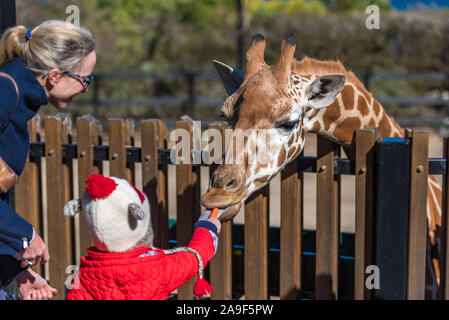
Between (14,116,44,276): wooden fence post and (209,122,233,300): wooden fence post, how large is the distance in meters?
1.50

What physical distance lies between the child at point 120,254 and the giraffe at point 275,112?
15.9 inches

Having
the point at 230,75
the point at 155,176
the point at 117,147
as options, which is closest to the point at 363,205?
the point at 230,75

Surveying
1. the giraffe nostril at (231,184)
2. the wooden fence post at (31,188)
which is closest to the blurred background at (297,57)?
the wooden fence post at (31,188)

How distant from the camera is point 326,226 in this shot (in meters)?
3.35

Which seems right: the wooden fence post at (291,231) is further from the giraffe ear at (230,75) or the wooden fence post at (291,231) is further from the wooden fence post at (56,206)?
the wooden fence post at (56,206)

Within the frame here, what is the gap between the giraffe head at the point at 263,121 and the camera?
2773mm

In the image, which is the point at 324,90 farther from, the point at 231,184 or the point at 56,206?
the point at 56,206

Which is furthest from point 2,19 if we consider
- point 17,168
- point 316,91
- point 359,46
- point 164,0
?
point 164,0

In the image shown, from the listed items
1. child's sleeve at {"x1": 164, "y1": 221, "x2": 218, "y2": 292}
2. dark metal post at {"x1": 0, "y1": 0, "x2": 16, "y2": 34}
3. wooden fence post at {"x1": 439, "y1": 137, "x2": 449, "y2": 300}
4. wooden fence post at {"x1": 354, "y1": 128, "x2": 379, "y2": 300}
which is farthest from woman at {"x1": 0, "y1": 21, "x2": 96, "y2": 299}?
wooden fence post at {"x1": 439, "y1": 137, "x2": 449, "y2": 300}

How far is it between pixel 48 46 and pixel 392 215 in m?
2.11

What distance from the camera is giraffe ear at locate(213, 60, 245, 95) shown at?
327 cm

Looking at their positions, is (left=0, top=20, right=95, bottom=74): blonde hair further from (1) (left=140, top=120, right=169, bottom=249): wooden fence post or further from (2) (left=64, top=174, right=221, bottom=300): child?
(1) (left=140, top=120, right=169, bottom=249): wooden fence post
